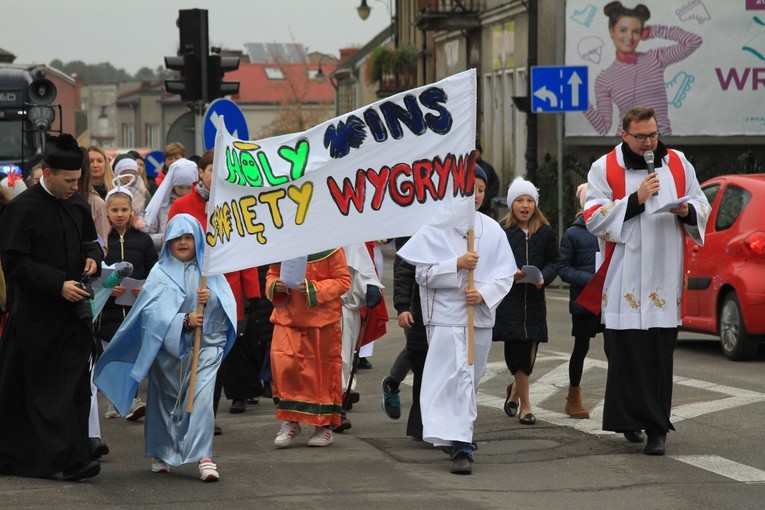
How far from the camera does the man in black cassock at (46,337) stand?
8.52 m

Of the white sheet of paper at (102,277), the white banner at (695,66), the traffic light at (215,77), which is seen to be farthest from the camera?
the white banner at (695,66)

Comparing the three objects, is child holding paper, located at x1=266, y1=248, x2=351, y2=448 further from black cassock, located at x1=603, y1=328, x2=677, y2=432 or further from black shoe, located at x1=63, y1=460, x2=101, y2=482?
black cassock, located at x1=603, y1=328, x2=677, y2=432

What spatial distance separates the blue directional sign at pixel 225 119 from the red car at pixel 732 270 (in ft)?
15.8

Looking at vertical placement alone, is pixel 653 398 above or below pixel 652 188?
below

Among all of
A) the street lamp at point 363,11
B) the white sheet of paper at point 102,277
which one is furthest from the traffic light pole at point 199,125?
the street lamp at point 363,11

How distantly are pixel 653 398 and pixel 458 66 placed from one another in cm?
3585

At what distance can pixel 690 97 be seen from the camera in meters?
32.9

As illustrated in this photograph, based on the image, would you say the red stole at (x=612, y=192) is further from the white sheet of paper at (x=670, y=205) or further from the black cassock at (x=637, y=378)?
the black cassock at (x=637, y=378)

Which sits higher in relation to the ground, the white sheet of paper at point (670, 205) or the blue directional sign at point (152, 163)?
the blue directional sign at point (152, 163)

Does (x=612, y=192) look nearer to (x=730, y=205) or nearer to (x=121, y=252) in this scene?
(x=121, y=252)

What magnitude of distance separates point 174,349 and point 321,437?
4.99ft

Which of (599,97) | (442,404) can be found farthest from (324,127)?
(599,97)

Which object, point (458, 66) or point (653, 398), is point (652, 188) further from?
point (458, 66)

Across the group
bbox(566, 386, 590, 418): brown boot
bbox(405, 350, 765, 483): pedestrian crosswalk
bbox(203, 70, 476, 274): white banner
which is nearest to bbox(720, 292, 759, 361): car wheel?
bbox(405, 350, 765, 483): pedestrian crosswalk
